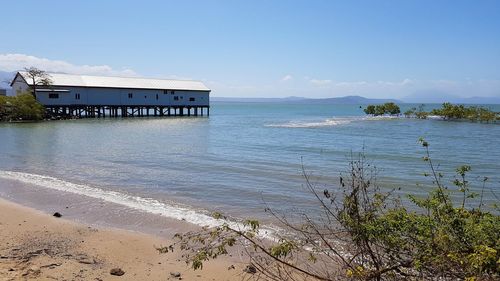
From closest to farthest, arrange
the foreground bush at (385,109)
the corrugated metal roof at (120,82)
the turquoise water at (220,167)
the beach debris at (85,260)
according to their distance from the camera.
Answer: the beach debris at (85,260) < the turquoise water at (220,167) < the corrugated metal roof at (120,82) < the foreground bush at (385,109)

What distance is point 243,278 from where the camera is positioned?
659cm

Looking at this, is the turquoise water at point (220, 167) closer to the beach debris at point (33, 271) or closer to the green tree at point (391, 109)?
the beach debris at point (33, 271)

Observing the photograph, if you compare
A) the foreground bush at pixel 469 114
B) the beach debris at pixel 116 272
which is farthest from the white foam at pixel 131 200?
the foreground bush at pixel 469 114

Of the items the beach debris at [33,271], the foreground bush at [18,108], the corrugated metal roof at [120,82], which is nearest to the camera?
the beach debris at [33,271]

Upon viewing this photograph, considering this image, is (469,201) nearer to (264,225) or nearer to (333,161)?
(264,225)

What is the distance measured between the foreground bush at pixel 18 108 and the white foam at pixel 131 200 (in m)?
41.5

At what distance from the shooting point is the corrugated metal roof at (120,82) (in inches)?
2468

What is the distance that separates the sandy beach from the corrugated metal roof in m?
57.4

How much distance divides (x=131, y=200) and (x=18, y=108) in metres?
49.1

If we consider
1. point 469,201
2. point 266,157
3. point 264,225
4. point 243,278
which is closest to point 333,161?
point 266,157

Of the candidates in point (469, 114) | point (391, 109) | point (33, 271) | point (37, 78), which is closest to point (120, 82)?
point (37, 78)

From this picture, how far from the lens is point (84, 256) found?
25.4ft

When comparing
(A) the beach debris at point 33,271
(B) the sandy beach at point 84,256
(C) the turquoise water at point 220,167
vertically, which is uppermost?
(A) the beach debris at point 33,271

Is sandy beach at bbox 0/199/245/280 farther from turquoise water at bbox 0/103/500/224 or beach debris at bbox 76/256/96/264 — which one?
turquoise water at bbox 0/103/500/224
